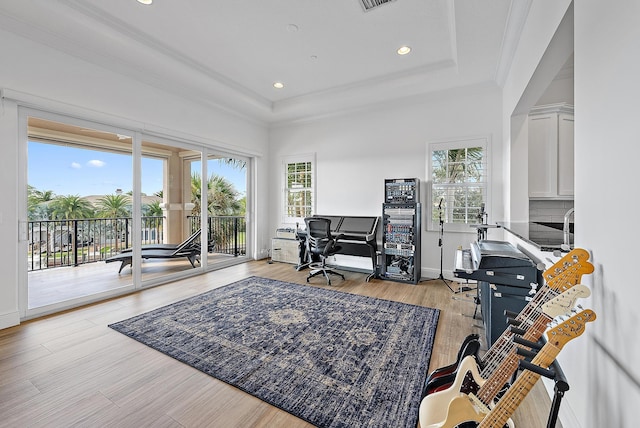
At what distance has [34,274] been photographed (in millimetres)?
3014

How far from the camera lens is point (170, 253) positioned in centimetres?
430

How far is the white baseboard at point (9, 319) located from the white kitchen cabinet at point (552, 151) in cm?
626

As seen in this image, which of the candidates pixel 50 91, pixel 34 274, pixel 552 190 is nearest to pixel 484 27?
pixel 552 190


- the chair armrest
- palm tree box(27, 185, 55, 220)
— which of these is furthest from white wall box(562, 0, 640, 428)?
palm tree box(27, 185, 55, 220)

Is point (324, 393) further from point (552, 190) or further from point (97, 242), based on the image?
point (552, 190)

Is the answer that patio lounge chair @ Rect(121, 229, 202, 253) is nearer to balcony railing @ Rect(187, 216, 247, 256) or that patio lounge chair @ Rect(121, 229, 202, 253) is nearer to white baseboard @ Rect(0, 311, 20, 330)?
balcony railing @ Rect(187, 216, 247, 256)

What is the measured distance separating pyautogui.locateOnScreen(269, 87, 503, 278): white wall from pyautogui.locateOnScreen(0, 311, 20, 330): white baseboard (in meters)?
4.27

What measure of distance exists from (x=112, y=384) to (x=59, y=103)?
3007 mm

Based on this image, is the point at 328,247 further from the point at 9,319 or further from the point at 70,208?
the point at 9,319

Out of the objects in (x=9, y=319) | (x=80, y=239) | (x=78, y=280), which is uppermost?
(x=80, y=239)

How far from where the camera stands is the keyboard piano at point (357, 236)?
450 cm

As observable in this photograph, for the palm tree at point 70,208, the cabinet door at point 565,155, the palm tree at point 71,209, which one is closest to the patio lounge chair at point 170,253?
the palm tree at point 71,209

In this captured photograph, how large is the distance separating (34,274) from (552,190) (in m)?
6.45

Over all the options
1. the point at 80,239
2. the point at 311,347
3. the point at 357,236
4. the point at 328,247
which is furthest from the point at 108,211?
the point at 357,236
